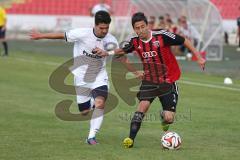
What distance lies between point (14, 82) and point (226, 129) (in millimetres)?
9665

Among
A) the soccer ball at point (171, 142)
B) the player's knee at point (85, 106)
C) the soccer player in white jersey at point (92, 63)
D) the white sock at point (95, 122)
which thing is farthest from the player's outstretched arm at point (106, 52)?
the soccer ball at point (171, 142)

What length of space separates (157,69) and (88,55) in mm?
1248

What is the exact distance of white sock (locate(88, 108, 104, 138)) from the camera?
11.0 meters

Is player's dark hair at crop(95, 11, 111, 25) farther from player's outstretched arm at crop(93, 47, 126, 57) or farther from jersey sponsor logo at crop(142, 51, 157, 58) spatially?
jersey sponsor logo at crop(142, 51, 157, 58)

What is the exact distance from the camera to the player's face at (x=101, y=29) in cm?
1101

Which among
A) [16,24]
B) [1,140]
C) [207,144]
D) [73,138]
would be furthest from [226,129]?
[16,24]

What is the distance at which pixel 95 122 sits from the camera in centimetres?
1115

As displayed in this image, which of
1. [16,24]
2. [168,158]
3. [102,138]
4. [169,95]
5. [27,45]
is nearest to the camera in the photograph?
[168,158]

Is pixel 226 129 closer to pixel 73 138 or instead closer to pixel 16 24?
pixel 73 138

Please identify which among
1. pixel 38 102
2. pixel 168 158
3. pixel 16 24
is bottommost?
pixel 16 24

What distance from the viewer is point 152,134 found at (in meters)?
12.2

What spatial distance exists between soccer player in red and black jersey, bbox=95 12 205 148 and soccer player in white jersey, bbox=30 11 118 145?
0.39 m

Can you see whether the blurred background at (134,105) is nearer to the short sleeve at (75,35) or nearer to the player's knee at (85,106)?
the player's knee at (85,106)

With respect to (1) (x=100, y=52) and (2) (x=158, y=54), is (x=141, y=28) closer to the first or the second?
(2) (x=158, y=54)
